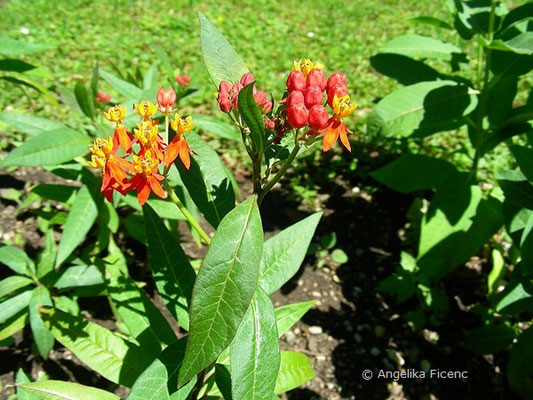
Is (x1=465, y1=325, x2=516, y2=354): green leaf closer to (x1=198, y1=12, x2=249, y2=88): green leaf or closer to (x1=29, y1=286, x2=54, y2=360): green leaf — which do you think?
(x1=198, y1=12, x2=249, y2=88): green leaf

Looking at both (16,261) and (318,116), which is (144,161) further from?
(16,261)

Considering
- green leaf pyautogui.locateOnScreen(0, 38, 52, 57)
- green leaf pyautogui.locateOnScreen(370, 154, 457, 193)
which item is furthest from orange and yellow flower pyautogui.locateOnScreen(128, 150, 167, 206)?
green leaf pyautogui.locateOnScreen(370, 154, 457, 193)

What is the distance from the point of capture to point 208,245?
1.41 metres

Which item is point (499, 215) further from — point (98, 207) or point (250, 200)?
point (98, 207)

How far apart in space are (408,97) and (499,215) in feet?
2.34

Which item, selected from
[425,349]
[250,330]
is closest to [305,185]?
[425,349]

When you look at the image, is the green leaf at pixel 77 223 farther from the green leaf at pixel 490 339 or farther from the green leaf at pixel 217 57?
the green leaf at pixel 490 339

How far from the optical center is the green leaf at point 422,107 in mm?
2209

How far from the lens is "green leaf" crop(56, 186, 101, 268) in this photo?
1928 mm

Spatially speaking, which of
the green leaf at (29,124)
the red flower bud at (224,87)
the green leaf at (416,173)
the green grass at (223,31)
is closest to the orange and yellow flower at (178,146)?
the red flower bud at (224,87)

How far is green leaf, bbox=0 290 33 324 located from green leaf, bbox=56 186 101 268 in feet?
0.75

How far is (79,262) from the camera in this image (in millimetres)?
2199

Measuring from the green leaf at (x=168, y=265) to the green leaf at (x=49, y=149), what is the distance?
2.17 feet

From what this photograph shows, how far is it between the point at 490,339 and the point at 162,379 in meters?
1.63
